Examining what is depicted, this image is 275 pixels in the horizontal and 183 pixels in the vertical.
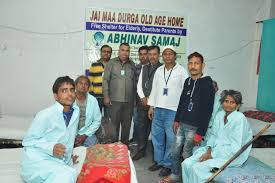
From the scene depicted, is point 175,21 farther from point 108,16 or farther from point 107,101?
point 107,101

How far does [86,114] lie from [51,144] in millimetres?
991

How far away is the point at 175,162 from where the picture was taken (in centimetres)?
342

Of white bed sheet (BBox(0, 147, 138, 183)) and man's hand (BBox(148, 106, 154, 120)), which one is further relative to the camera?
man's hand (BBox(148, 106, 154, 120))

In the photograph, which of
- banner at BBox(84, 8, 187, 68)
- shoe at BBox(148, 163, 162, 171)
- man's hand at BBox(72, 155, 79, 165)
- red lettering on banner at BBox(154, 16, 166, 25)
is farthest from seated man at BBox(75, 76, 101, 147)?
red lettering on banner at BBox(154, 16, 166, 25)

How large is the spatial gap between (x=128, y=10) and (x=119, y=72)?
4.52 feet

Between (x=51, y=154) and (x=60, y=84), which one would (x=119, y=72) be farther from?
(x=51, y=154)

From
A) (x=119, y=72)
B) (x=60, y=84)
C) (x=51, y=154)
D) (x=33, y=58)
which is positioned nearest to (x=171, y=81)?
(x=119, y=72)

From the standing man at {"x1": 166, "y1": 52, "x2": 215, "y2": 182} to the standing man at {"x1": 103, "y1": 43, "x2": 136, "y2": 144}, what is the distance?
1.13 metres

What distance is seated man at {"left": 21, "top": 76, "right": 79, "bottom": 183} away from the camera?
2.21 metres

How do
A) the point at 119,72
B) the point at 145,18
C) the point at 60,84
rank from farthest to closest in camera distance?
the point at 145,18 → the point at 119,72 → the point at 60,84

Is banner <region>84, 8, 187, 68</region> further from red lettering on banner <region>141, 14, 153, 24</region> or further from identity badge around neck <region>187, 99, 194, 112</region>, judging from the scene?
identity badge around neck <region>187, 99, 194, 112</region>

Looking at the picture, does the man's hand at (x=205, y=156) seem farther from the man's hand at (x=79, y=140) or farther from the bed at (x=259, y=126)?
the bed at (x=259, y=126)

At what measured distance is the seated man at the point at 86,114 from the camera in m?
3.23

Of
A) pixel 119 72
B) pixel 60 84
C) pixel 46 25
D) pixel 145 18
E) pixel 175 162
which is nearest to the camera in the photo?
pixel 60 84
